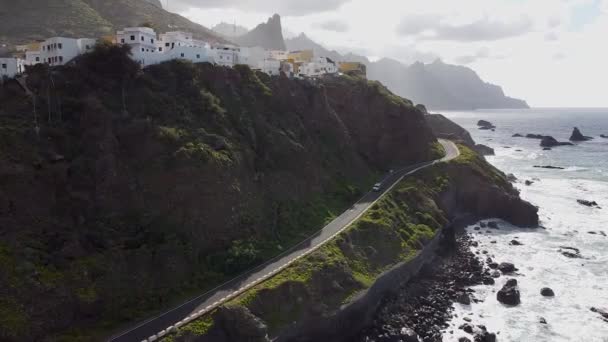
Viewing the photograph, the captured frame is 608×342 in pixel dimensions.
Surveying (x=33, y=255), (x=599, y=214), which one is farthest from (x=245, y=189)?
(x=599, y=214)

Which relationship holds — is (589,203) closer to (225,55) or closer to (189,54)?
(225,55)

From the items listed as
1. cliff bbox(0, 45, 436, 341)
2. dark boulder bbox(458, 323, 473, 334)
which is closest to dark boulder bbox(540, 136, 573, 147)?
cliff bbox(0, 45, 436, 341)

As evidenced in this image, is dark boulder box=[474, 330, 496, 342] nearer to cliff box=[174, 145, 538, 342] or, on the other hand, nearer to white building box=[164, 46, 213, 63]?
cliff box=[174, 145, 538, 342]

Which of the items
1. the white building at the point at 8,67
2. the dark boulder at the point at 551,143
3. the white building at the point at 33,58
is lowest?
the dark boulder at the point at 551,143

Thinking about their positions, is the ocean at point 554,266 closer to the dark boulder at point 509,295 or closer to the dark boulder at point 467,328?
the dark boulder at point 467,328

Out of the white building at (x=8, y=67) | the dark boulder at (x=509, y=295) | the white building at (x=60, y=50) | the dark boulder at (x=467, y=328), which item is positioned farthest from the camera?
the white building at (x=60, y=50)

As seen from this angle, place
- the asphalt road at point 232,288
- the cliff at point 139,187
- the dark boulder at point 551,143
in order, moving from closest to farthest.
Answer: the asphalt road at point 232,288, the cliff at point 139,187, the dark boulder at point 551,143

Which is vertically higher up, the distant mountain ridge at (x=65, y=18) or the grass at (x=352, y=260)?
the distant mountain ridge at (x=65, y=18)

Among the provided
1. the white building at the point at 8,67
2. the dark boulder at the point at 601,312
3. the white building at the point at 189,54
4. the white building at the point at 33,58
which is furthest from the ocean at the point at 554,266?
the white building at the point at 33,58
